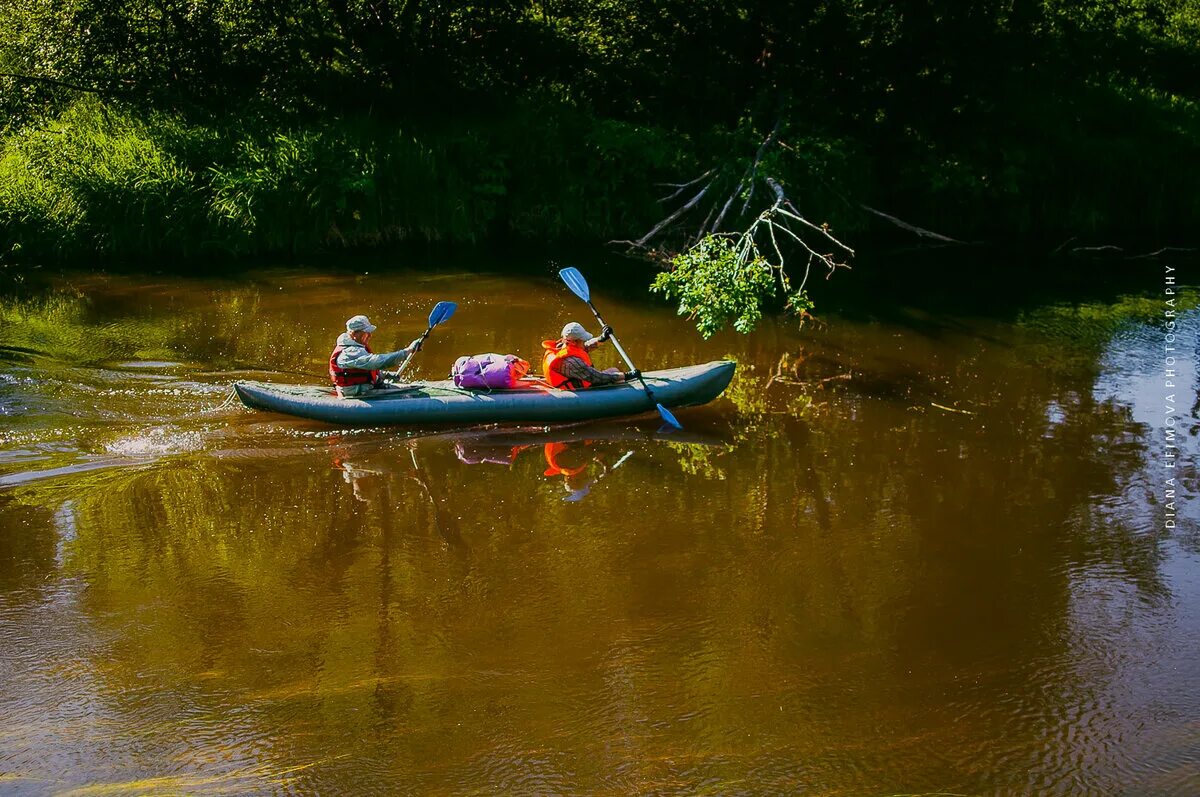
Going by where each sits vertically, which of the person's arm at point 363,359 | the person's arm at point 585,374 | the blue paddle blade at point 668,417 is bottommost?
the blue paddle blade at point 668,417

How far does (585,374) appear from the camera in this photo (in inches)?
334

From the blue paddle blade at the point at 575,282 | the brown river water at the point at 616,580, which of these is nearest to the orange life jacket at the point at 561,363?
the brown river water at the point at 616,580

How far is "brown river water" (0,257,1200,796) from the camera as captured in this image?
4750 mm

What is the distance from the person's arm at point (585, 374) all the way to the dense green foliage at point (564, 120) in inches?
190

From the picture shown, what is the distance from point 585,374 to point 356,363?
170cm

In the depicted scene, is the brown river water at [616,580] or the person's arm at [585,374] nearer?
the brown river water at [616,580]

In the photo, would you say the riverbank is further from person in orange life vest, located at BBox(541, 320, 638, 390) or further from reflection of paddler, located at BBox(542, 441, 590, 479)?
reflection of paddler, located at BBox(542, 441, 590, 479)

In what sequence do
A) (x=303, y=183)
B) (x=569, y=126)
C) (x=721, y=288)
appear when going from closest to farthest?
(x=721, y=288), (x=303, y=183), (x=569, y=126)

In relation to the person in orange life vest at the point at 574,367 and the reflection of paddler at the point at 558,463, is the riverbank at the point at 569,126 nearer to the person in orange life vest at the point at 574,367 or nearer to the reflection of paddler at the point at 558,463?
the person in orange life vest at the point at 574,367

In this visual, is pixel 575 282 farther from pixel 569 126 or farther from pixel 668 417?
pixel 569 126

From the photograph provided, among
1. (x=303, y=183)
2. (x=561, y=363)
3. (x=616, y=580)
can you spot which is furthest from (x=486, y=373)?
(x=303, y=183)

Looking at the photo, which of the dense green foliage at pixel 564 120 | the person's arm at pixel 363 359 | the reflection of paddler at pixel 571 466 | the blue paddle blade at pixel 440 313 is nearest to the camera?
the reflection of paddler at pixel 571 466

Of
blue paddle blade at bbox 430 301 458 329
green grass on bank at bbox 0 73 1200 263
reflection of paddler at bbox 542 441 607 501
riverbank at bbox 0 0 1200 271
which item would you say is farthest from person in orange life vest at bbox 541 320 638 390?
green grass on bank at bbox 0 73 1200 263

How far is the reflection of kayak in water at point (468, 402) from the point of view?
818 cm
